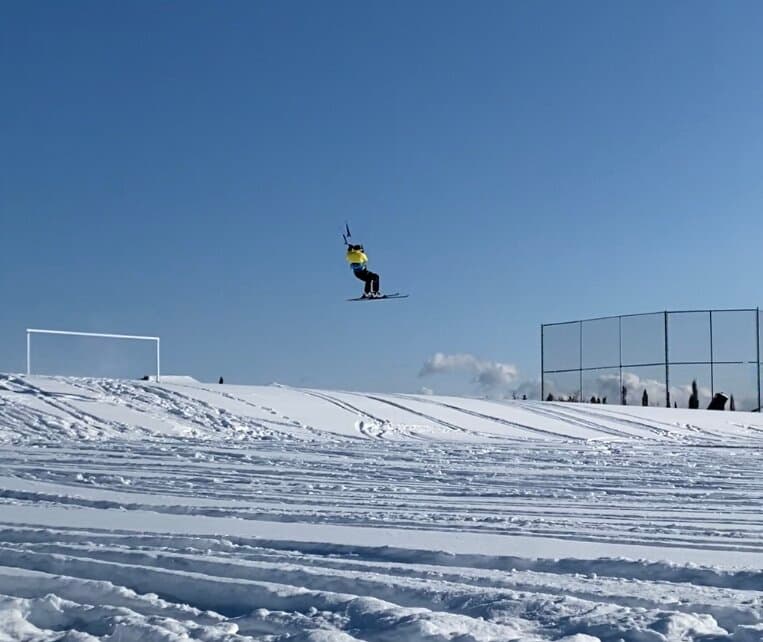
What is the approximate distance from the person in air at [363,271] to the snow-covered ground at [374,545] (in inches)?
402

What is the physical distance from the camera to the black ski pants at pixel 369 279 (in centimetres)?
2255

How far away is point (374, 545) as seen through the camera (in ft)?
15.9

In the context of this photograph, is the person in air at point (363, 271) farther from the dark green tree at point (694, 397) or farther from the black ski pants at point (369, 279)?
the dark green tree at point (694, 397)

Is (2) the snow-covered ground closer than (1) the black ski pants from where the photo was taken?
Yes

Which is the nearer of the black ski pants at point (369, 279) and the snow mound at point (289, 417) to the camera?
the snow mound at point (289, 417)

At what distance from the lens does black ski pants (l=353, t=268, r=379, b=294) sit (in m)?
22.5

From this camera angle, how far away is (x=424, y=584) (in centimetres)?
402

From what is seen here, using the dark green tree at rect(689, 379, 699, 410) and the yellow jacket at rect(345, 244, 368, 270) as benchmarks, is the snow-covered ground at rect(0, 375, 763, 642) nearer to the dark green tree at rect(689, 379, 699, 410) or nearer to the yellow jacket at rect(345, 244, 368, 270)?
the yellow jacket at rect(345, 244, 368, 270)

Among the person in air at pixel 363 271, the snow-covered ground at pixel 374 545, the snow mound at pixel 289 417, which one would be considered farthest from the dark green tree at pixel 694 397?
the snow-covered ground at pixel 374 545

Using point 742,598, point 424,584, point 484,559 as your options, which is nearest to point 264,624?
point 424,584

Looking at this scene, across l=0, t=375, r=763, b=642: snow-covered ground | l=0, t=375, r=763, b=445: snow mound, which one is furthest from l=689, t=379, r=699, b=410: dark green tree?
l=0, t=375, r=763, b=642: snow-covered ground

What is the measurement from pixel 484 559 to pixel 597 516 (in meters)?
1.68

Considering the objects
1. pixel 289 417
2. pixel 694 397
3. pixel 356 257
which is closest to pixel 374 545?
pixel 289 417

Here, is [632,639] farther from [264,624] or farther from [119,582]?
[119,582]
